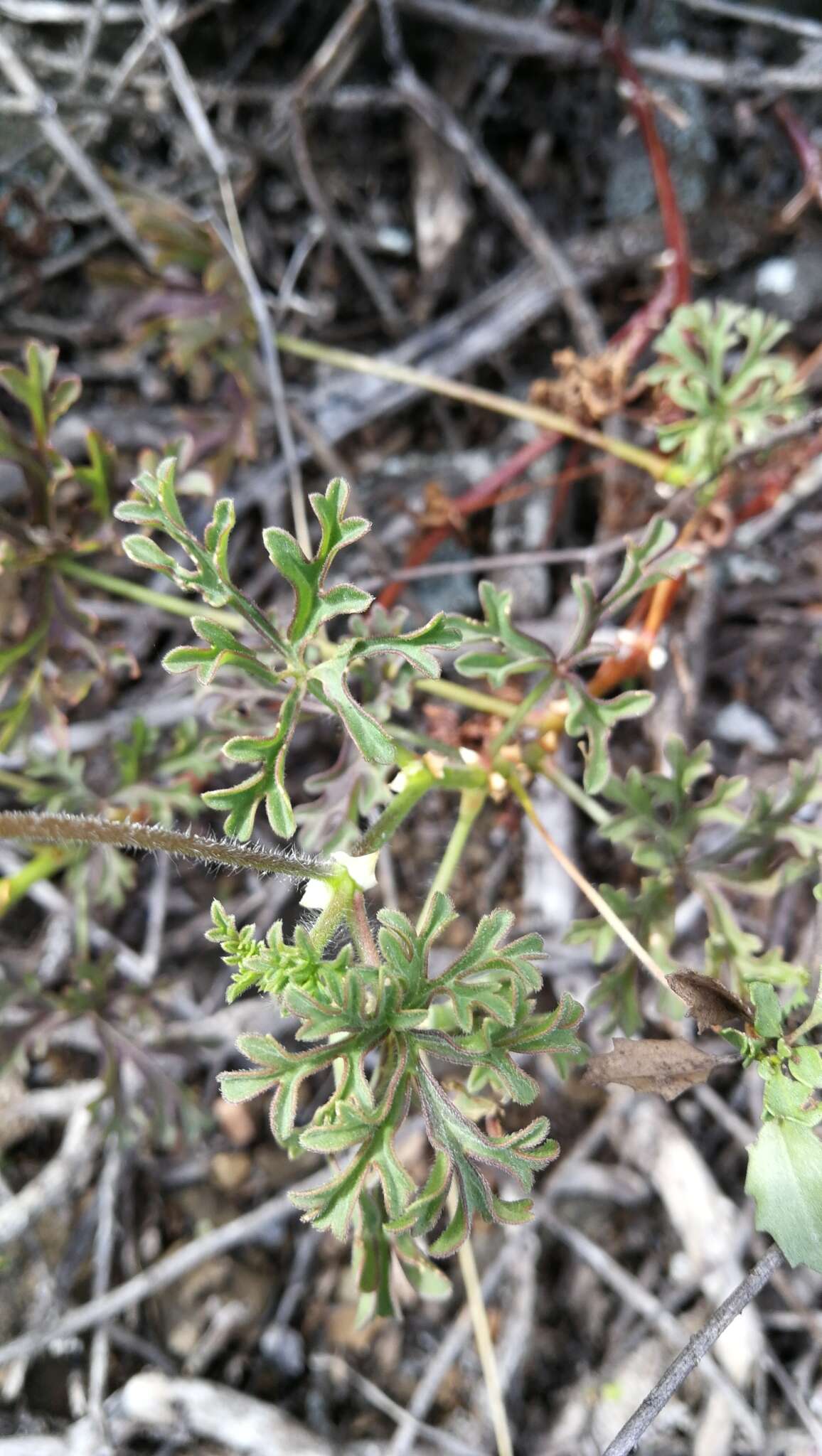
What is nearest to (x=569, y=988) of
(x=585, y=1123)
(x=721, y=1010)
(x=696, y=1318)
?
(x=585, y=1123)

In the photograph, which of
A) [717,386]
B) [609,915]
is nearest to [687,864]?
[609,915]

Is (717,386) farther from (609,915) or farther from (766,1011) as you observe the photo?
(766,1011)

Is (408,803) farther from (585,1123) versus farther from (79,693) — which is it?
(585,1123)

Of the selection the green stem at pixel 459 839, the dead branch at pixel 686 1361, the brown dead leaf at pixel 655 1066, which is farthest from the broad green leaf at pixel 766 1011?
the green stem at pixel 459 839

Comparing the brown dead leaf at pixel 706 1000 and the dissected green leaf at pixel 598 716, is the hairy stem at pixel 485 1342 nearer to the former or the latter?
the brown dead leaf at pixel 706 1000

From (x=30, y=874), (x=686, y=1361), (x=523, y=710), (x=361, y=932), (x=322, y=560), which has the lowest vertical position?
(x=30, y=874)
